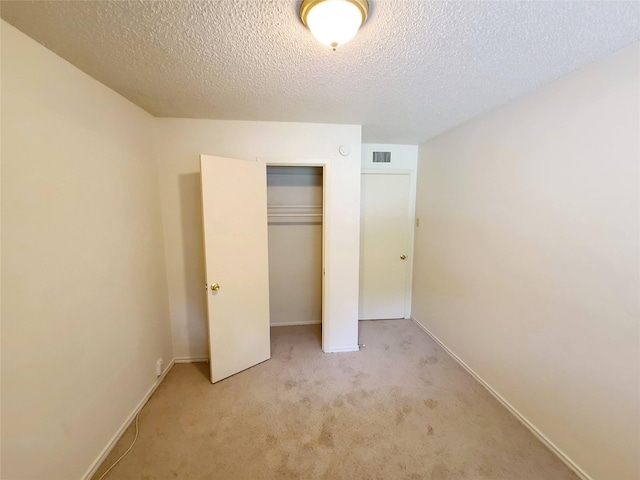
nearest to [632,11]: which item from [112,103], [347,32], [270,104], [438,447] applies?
[347,32]

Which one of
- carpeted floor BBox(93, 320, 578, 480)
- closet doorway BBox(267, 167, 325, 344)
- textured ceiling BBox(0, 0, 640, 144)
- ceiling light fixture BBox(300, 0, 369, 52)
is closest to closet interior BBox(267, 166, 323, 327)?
closet doorway BBox(267, 167, 325, 344)

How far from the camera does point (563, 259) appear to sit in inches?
63.2

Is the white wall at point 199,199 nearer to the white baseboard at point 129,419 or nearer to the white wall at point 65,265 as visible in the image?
the white baseboard at point 129,419

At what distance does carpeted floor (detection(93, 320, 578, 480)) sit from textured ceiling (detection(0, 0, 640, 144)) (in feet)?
7.68

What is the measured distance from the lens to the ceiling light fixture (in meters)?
0.99

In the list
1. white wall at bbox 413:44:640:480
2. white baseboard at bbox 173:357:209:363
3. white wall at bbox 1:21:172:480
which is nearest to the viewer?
white wall at bbox 1:21:172:480

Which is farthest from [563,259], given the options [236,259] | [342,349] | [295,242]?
[295,242]

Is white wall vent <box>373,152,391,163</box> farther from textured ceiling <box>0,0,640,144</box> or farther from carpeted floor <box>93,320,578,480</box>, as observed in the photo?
carpeted floor <box>93,320,578,480</box>

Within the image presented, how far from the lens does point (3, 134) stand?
1.10 metres

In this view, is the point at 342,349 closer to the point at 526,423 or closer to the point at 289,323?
the point at 289,323

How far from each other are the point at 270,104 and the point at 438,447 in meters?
2.71

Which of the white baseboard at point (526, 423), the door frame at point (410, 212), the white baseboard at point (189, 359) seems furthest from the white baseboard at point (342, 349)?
the white baseboard at point (189, 359)

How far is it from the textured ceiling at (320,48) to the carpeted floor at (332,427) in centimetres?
234

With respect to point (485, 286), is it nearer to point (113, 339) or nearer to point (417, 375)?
point (417, 375)
